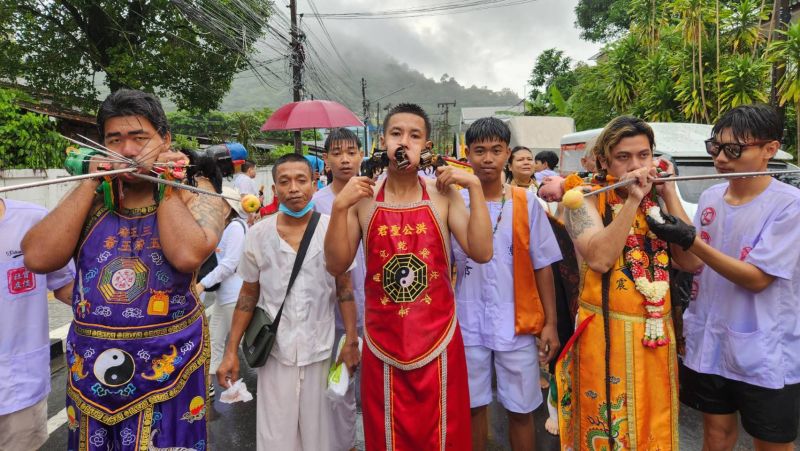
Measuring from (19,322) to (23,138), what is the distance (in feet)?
27.6

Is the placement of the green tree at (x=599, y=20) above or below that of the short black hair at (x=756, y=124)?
above

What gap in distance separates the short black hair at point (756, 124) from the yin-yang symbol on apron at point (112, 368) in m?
3.09

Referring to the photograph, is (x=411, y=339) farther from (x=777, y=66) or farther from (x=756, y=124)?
(x=777, y=66)

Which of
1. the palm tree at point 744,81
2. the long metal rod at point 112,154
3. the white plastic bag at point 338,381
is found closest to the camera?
the long metal rod at point 112,154

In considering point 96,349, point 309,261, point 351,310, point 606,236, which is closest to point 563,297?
point 606,236

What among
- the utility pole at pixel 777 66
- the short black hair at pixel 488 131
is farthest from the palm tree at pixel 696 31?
the short black hair at pixel 488 131

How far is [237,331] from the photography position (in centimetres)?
268

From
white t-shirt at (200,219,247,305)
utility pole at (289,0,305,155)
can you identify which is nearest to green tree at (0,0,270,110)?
utility pole at (289,0,305,155)

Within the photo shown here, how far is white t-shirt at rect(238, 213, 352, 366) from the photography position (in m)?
2.61

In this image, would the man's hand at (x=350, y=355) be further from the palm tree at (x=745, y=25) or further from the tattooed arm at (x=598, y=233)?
the palm tree at (x=745, y=25)

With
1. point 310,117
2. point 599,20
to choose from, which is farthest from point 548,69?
point 310,117

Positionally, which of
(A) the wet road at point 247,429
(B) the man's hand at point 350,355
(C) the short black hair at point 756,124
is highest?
(C) the short black hair at point 756,124

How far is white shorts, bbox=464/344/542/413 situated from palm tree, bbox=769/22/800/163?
1048 cm

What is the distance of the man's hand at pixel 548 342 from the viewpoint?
274 centimetres
